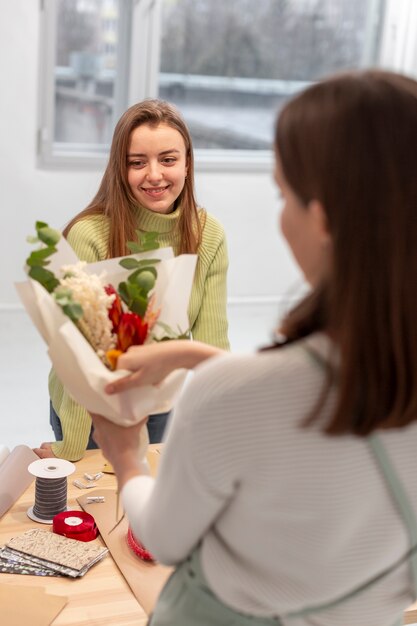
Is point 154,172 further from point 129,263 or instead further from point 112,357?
point 112,357

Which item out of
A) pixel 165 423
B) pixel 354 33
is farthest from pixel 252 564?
pixel 354 33

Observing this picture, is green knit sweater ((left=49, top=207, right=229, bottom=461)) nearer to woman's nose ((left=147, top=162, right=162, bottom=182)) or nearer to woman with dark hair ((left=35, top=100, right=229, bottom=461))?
woman with dark hair ((left=35, top=100, right=229, bottom=461))

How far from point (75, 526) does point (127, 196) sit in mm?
1041

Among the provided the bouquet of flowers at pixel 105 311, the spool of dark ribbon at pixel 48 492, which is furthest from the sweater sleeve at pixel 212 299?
the bouquet of flowers at pixel 105 311

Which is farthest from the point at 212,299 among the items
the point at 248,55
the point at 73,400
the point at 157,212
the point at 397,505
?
the point at 248,55

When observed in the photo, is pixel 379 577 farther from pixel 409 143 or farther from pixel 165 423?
pixel 165 423

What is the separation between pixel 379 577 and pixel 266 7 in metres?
5.52

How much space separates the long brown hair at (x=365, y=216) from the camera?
0.93m

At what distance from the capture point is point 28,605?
1.59 metres

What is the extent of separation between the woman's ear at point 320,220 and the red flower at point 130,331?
0.55m

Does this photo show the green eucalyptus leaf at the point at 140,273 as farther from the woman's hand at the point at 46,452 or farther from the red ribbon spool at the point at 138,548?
the woman's hand at the point at 46,452

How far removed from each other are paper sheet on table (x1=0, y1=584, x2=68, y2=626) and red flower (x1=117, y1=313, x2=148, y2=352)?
512 mm

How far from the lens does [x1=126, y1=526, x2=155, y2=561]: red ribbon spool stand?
177cm

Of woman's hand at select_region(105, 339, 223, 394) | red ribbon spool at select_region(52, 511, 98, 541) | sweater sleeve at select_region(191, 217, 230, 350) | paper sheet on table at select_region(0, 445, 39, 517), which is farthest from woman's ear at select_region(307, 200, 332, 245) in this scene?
sweater sleeve at select_region(191, 217, 230, 350)
